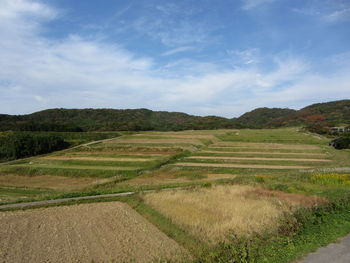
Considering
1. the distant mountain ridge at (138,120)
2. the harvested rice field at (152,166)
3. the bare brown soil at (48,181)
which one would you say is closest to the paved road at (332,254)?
the harvested rice field at (152,166)

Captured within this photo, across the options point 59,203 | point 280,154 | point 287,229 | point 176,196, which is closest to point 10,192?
point 59,203

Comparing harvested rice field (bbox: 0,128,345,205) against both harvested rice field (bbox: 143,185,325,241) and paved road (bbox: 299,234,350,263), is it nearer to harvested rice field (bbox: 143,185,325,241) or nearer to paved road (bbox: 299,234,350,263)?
harvested rice field (bbox: 143,185,325,241)

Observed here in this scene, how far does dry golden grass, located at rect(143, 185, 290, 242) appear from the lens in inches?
516

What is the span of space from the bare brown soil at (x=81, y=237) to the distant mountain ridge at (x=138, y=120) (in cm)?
8018

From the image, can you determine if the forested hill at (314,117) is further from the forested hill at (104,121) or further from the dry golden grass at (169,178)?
the dry golden grass at (169,178)

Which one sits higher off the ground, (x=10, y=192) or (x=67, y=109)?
(x=67, y=109)

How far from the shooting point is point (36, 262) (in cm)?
1058

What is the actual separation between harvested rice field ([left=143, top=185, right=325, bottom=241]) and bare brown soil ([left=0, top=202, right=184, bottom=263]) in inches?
69.7

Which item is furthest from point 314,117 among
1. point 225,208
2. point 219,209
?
point 219,209

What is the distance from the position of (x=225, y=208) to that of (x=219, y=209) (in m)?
0.39

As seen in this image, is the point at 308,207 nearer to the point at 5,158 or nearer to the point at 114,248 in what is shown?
the point at 114,248

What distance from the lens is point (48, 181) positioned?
109 ft

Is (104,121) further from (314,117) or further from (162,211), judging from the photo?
(162,211)

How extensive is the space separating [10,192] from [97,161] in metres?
14.3
